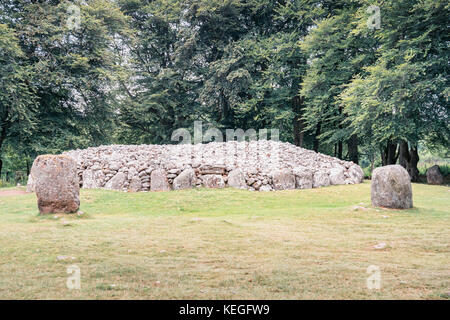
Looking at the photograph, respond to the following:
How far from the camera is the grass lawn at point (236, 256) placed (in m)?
3.33

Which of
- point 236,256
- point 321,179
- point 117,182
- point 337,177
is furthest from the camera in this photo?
point 337,177

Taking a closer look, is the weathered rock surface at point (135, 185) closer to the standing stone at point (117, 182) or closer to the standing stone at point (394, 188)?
the standing stone at point (117, 182)

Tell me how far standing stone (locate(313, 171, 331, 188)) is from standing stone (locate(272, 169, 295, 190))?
126 cm

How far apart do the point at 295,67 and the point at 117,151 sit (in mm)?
14492

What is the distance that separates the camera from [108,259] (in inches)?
175

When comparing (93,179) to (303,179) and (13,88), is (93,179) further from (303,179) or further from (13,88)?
(303,179)

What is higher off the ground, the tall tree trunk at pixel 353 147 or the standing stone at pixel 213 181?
the tall tree trunk at pixel 353 147

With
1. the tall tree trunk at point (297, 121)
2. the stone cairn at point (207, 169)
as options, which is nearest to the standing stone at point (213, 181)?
the stone cairn at point (207, 169)

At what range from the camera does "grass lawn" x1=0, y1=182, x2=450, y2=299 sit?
3326 millimetres

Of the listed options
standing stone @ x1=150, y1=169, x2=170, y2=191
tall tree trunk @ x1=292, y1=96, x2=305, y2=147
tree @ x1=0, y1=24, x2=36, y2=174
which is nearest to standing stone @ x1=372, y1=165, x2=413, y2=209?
standing stone @ x1=150, y1=169, x2=170, y2=191

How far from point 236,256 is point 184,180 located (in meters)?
9.40

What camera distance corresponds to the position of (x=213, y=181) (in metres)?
14.0

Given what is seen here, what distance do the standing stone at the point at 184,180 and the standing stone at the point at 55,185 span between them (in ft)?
17.9

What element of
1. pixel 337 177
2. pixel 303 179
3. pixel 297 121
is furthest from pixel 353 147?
pixel 303 179
